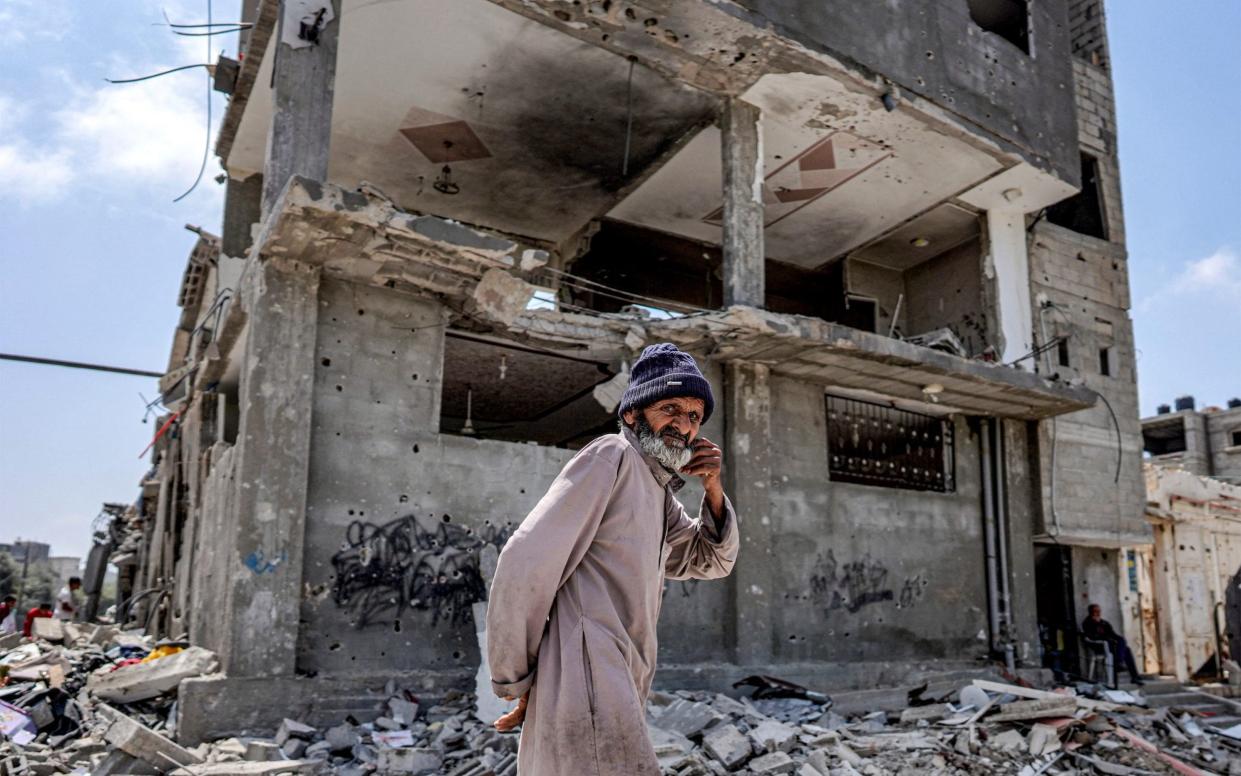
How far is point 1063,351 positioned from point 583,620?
15.1 meters

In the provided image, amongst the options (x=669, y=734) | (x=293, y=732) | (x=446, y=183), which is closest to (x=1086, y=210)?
(x=446, y=183)

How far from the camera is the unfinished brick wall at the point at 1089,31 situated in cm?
1709

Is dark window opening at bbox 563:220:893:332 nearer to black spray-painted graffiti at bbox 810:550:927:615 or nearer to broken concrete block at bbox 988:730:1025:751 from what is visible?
black spray-painted graffiti at bbox 810:550:927:615

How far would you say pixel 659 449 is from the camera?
2711 mm

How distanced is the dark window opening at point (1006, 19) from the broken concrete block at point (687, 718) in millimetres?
11164

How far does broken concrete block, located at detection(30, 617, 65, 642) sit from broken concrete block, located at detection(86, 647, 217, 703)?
464 centimetres

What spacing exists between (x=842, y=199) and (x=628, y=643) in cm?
1305

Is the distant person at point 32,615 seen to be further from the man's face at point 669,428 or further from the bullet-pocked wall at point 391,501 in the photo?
the man's face at point 669,428

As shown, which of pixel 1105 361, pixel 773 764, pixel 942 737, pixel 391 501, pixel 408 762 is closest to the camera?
pixel 408 762

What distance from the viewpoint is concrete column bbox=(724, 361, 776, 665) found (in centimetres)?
1132

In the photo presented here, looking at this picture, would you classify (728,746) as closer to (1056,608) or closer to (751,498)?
(751,498)

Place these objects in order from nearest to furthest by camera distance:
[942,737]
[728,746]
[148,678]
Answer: [728,746], [148,678], [942,737]

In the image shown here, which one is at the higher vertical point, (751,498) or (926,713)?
(751,498)

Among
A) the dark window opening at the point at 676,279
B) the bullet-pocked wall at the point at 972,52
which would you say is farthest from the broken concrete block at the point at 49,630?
the bullet-pocked wall at the point at 972,52
